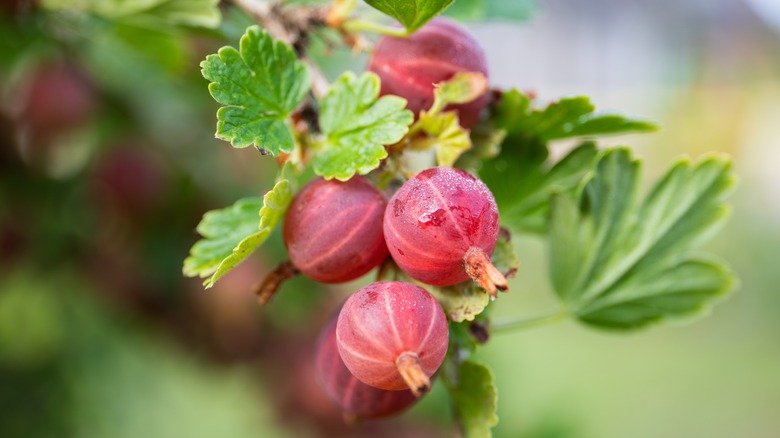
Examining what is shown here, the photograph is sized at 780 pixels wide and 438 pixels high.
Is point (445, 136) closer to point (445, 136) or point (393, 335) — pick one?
point (445, 136)

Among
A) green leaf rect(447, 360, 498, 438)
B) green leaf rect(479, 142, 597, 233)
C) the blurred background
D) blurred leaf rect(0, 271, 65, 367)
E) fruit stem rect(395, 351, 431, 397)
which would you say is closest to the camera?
fruit stem rect(395, 351, 431, 397)

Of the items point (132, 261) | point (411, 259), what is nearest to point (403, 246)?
point (411, 259)

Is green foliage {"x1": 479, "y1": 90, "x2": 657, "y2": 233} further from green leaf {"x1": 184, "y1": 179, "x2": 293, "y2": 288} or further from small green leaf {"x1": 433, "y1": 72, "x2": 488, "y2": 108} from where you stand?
green leaf {"x1": 184, "y1": 179, "x2": 293, "y2": 288}

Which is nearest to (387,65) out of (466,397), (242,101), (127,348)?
(242,101)

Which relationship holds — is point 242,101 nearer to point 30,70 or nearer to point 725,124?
point 30,70

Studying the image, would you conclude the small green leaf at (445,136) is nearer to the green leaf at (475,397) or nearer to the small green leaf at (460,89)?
the small green leaf at (460,89)

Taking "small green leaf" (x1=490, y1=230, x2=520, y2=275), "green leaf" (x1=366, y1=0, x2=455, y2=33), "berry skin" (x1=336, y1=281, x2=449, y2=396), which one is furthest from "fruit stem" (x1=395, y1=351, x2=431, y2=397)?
"green leaf" (x1=366, y1=0, x2=455, y2=33)

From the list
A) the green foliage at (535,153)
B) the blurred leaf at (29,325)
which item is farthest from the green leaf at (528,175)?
the blurred leaf at (29,325)

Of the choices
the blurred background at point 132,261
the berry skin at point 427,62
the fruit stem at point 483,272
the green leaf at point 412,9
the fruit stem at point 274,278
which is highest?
the green leaf at point 412,9
